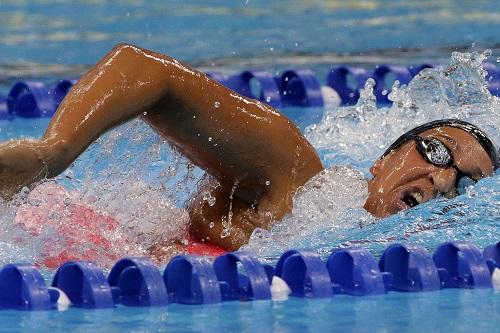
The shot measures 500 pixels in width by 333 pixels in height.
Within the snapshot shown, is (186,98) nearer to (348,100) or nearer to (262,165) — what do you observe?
(262,165)

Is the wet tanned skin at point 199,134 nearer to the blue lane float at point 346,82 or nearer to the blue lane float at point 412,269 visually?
the blue lane float at point 412,269

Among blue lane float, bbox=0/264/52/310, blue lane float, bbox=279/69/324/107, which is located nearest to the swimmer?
blue lane float, bbox=0/264/52/310

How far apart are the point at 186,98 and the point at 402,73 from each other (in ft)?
10.1

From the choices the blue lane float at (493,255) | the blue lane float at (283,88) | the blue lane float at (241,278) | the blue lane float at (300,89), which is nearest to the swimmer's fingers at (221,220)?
the blue lane float at (241,278)

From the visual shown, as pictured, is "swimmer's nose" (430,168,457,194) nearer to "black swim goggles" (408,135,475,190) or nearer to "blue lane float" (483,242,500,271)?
"black swim goggles" (408,135,475,190)

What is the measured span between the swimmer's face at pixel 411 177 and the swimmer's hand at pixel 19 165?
914mm

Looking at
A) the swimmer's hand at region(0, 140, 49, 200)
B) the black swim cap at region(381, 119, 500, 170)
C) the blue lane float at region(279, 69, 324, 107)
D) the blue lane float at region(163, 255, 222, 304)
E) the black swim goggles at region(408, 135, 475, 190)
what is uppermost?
the blue lane float at region(279, 69, 324, 107)

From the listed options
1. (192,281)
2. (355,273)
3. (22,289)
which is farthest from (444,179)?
(22,289)

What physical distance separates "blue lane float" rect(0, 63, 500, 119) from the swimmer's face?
2.51 meters

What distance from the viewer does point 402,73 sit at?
5500 mm

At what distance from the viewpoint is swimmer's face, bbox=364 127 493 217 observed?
9.18 feet

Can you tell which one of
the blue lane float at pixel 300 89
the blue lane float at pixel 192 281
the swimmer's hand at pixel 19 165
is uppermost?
the blue lane float at pixel 300 89

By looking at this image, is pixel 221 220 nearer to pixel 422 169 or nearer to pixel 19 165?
pixel 422 169

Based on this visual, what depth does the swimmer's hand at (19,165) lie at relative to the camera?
2.14 m
